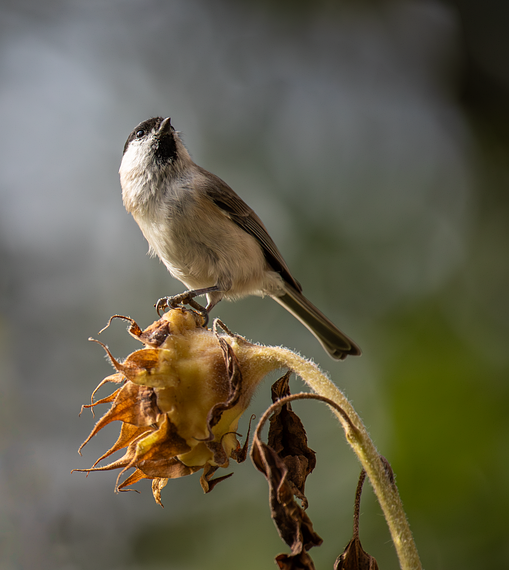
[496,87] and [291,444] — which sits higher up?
[496,87]

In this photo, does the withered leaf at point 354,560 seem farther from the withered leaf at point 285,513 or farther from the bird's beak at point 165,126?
the bird's beak at point 165,126

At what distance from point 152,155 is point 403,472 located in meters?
2.42

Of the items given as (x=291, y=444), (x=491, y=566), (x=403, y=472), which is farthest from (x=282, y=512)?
(x=491, y=566)

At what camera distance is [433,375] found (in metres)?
2.69

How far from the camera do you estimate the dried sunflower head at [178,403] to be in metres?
1.30

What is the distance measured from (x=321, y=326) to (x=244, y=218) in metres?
0.90

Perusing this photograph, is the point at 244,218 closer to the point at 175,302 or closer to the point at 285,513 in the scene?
the point at 175,302

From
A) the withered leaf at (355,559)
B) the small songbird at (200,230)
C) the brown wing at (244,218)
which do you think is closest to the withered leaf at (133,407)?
the withered leaf at (355,559)

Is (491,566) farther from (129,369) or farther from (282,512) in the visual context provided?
(129,369)

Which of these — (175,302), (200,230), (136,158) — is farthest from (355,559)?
(136,158)

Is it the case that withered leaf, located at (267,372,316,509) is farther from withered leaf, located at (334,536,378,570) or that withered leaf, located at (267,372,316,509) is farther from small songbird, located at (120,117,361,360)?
small songbird, located at (120,117,361,360)

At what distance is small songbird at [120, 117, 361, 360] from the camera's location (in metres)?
2.80

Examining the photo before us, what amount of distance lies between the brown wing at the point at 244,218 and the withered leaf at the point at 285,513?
6.96 feet

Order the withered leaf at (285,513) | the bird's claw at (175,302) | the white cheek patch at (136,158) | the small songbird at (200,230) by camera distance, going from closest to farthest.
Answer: the withered leaf at (285,513)
the bird's claw at (175,302)
the small songbird at (200,230)
the white cheek patch at (136,158)
